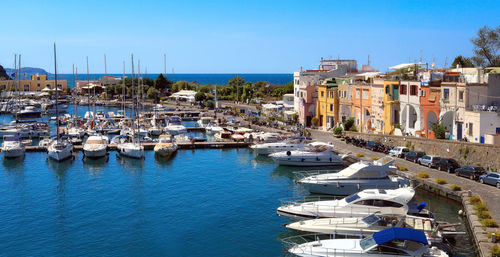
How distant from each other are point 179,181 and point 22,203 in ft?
46.0

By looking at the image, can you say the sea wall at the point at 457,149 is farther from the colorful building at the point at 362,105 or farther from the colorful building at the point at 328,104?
the colorful building at the point at 328,104

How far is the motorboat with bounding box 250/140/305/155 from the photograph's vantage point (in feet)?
198

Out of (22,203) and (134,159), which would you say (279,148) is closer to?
(134,159)

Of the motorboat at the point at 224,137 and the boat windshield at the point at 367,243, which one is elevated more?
the motorboat at the point at 224,137

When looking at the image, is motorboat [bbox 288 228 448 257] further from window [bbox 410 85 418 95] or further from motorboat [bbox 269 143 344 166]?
window [bbox 410 85 418 95]

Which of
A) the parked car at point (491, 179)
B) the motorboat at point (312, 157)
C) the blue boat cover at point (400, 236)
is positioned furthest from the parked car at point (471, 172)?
the blue boat cover at point (400, 236)

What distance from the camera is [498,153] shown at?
142 ft

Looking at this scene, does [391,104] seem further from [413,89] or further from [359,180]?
A: [359,180]

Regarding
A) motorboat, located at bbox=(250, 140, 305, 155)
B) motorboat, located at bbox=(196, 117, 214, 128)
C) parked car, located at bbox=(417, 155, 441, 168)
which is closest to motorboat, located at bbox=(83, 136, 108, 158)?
motorboat, located at bbox=(250, 140, 305, 155)

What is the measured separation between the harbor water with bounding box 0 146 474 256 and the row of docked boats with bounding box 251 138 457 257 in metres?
1.82

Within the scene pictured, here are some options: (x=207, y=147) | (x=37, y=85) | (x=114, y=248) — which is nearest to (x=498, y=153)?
(x=114, y=248)

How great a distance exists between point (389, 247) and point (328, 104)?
51289mm

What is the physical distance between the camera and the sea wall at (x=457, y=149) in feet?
144

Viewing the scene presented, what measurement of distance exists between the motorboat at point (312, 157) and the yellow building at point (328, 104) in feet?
66.4
